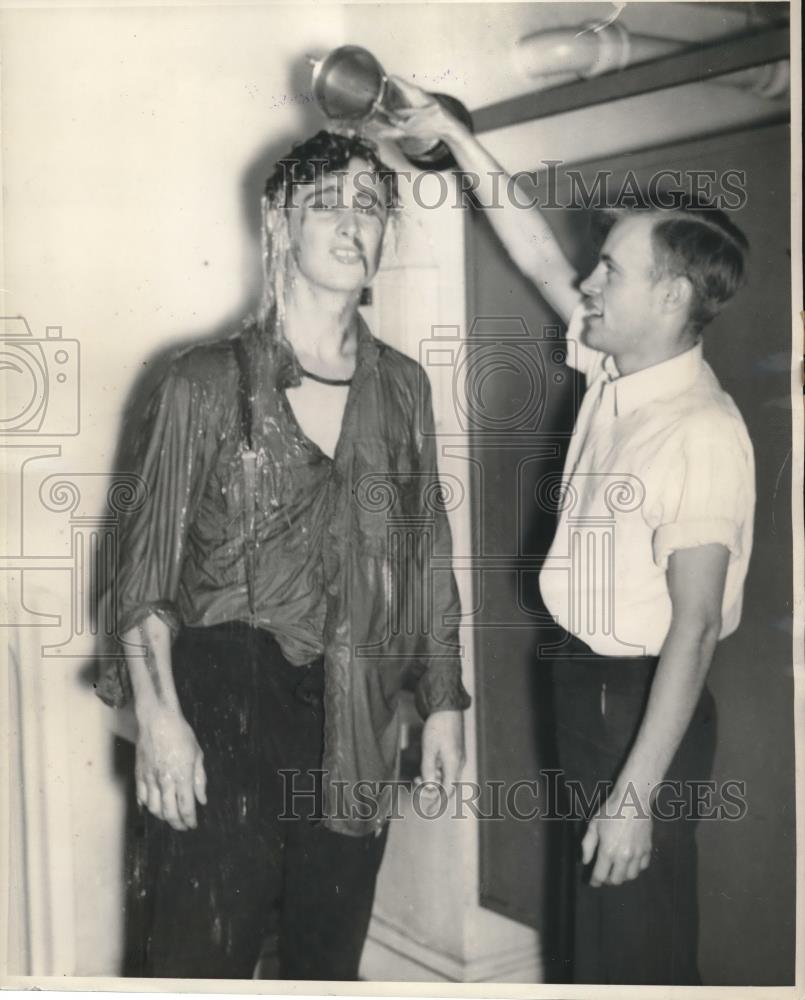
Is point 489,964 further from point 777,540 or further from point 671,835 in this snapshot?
point 777,540

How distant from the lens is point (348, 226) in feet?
5.85

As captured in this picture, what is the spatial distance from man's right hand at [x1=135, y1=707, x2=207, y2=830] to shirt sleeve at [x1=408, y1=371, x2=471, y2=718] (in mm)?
391

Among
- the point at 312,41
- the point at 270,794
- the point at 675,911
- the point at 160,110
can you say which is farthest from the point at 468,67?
the point at 675,911

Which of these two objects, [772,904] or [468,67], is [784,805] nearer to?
[772,904]

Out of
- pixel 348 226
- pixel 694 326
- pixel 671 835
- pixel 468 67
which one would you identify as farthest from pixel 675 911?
pixel 468 67

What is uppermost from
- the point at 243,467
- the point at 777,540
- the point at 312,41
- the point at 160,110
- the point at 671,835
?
the point at 312,41

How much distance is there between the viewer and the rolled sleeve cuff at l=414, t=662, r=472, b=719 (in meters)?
1.81

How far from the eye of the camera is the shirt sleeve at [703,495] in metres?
1.76

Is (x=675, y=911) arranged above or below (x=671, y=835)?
below

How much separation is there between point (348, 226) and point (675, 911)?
1244mm

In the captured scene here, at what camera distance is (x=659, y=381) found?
178cm

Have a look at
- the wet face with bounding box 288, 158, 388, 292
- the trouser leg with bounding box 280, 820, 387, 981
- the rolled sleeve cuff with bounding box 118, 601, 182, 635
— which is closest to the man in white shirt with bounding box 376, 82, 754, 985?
the wet face with bounding box 288, 158, 388, 292

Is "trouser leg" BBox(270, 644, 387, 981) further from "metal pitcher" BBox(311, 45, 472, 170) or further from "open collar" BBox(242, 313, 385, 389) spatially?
"metal pitcher" BBox(311, 45, 472, 170)

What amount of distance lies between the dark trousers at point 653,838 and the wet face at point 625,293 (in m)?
0.50
